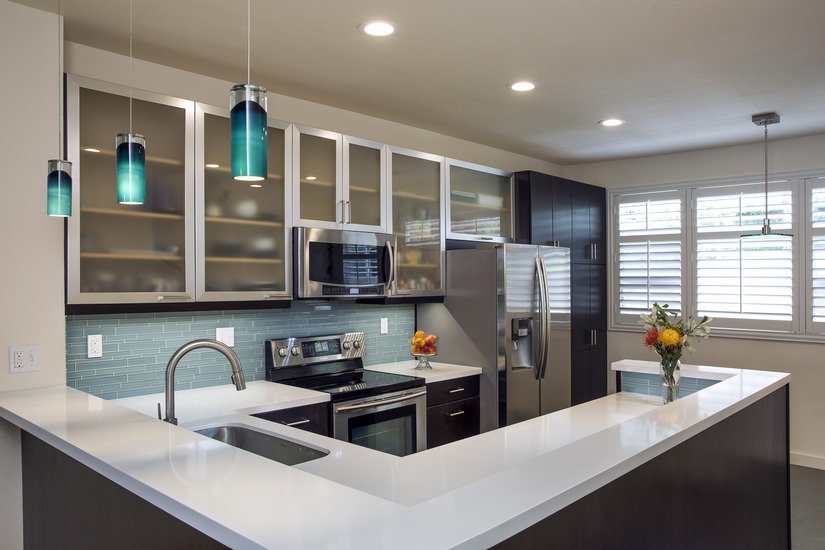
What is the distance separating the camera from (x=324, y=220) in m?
3.39

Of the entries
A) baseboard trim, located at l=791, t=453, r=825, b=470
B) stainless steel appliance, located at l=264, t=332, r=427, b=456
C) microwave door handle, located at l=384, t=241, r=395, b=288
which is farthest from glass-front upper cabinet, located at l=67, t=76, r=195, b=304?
baseboard trim, located at l=791, t=453, r=825, b=470

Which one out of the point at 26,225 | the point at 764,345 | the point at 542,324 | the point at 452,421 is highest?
the point at 26,225

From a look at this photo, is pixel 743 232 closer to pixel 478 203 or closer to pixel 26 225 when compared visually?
pixel 478 203

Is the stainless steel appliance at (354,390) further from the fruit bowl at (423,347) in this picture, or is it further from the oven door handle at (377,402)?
the fruit bowl at (423,347)

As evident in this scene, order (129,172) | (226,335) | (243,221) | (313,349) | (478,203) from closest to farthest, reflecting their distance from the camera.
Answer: (129,172) → (243,221) → (226,335) → (313,349) → (478,203)

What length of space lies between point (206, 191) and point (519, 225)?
2.68 meters

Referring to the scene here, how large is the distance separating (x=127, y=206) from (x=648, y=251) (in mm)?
4483

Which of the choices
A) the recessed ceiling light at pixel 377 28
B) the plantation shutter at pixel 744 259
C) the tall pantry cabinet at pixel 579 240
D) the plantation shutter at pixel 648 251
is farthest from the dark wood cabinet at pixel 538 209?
the recessed ceiling light at pixel 377 28

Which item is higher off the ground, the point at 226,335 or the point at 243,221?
the point at 243,221

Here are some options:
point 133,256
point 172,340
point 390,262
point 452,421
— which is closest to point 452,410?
point 452,421

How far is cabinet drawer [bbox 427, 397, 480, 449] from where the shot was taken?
Answer: 3.62 metres

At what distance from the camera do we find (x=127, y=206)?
261 centimetres

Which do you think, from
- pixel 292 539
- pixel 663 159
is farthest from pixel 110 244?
pixel 663 159

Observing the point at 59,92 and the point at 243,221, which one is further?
the point at 243,221
